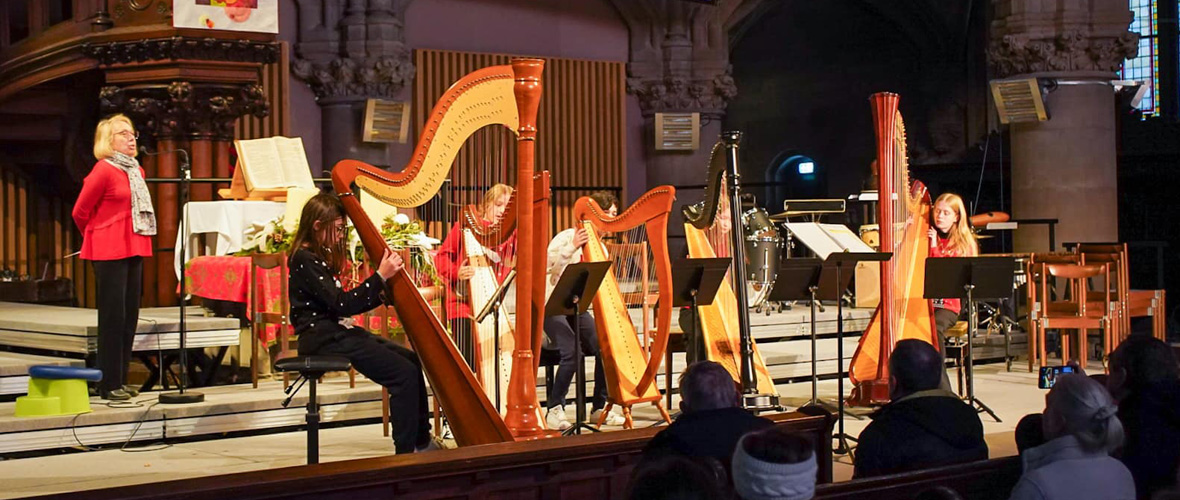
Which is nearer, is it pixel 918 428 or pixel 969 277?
pixel 918 428

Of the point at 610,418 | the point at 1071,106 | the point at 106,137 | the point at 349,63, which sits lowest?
the point at 610,418

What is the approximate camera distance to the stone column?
12.6m

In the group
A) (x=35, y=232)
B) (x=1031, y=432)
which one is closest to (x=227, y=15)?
(x=35, y=232)

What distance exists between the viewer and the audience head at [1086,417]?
3.04 m

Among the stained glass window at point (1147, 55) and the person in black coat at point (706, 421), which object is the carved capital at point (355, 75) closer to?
the person in black coat at point (706, 421)

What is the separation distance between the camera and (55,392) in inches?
248

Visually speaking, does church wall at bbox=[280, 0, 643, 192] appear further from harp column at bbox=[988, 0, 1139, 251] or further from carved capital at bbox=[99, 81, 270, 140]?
harp column at bbox=[988, 0, 1139, 251]

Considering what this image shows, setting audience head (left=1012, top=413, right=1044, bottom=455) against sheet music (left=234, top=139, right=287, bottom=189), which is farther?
sheet music (left=234, top=139, right=287, bottom=189)

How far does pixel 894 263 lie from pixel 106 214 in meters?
3.93

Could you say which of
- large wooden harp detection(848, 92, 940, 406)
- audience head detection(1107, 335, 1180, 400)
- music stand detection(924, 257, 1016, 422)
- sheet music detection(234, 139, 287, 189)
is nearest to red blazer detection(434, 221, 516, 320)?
large wooden harp detection(848, 92, 940, 406)

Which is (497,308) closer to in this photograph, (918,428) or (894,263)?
(894,263)

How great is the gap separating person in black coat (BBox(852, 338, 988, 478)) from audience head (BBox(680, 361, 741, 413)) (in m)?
0.40

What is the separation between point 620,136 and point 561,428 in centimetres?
856

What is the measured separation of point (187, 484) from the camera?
2973mm
